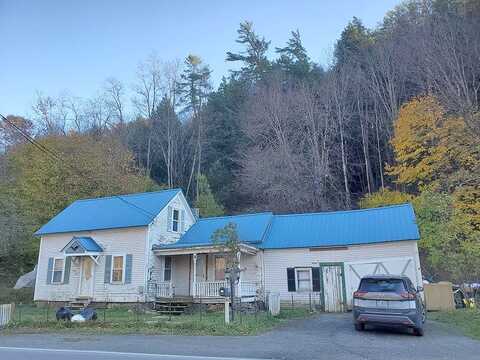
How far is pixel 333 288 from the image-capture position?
19688 mm

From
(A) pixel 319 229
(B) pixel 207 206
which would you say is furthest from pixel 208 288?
(B) pixel 207 206

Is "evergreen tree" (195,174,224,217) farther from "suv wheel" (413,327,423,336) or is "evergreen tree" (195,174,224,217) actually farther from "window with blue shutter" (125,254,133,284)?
"suv wheel" (413,327,423,336)

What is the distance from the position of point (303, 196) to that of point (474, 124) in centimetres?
1442

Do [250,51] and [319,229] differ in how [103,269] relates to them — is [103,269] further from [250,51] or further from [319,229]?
[250,51]

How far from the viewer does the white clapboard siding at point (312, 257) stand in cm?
1889

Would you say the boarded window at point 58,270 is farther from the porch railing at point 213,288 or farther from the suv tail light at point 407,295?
the suv tail light at point 407,295

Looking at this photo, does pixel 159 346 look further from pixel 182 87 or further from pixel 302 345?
pixel 182 87

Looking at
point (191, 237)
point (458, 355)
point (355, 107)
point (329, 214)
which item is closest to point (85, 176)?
point (191, 237)

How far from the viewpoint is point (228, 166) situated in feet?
139

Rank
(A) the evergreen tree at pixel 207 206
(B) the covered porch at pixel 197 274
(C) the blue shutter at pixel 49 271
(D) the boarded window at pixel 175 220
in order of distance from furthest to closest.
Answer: (A) the evergreen tree at pixel 207 206
(D) the boarded window at pixel 175 220
(C) the blue shutter at pixel 49 271
(B) the covered porch at pixel 197 274

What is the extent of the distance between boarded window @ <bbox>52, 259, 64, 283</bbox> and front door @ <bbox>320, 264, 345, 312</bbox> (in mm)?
14659

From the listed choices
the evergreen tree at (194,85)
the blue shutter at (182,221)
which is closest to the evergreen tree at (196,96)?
the evergreen tree at (194,85)

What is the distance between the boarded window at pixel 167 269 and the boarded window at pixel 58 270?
233 inches

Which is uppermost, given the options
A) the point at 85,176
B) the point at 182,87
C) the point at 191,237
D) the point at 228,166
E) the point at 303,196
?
the point at 182,87
